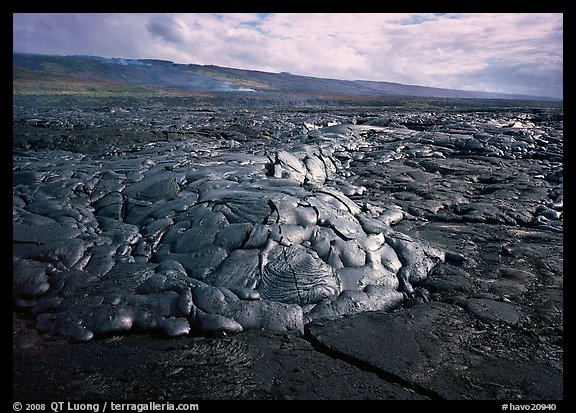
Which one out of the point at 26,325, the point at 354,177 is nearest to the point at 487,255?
the point at 354,177

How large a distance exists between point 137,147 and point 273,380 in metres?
9.01

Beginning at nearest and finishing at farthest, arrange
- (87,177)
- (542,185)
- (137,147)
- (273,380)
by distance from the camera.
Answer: (273,380), (87,177), (542,185), (137,147)

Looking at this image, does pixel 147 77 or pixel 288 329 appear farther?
pixel 147 77

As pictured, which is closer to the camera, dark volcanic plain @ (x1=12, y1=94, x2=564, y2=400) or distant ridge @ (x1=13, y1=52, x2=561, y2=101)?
dark volcanic plain @ (x1=12, y1=94, x2=564, y2=400)

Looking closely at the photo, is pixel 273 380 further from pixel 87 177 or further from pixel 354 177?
pixel 354 177

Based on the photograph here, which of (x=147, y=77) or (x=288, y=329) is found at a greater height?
(x=147, y=77)

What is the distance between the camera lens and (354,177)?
8602mm

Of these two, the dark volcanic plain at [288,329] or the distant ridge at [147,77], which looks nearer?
the dark volcanic plain at [288,329]

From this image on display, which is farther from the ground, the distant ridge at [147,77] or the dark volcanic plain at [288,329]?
the distant ridge at [147,77]

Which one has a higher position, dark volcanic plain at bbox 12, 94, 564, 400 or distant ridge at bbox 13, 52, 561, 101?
distant ridge at bbox 13, 52, 561, 101
